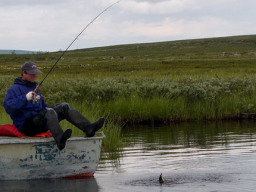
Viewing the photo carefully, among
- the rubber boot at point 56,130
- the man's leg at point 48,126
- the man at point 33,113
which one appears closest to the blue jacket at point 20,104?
the man at point 33,113

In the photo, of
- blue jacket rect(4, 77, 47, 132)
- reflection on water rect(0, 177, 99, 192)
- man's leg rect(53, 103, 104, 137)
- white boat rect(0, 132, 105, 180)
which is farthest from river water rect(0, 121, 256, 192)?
blue jacket rect(4, 77, 47, 132)

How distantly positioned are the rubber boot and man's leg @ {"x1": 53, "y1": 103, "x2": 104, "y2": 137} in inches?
15.2

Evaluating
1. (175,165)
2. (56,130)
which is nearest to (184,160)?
(175,165)

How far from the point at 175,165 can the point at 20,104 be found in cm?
289

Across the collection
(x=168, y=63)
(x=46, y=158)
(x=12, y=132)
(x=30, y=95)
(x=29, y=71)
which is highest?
(x=29, y=71)

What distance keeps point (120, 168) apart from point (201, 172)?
1.44 m

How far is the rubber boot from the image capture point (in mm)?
8789

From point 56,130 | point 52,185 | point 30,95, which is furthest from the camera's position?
point 52,185

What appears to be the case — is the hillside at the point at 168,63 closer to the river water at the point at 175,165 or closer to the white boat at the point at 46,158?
the river water at the point at 175,165

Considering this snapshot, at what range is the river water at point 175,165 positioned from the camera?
8.66 metres

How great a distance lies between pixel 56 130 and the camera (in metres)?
8.83

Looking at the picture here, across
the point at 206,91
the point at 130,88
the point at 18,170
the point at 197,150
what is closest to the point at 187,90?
the point at 206,91

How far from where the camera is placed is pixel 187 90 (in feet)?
58.2

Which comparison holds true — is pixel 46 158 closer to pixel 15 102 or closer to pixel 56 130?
pixel 56 130
